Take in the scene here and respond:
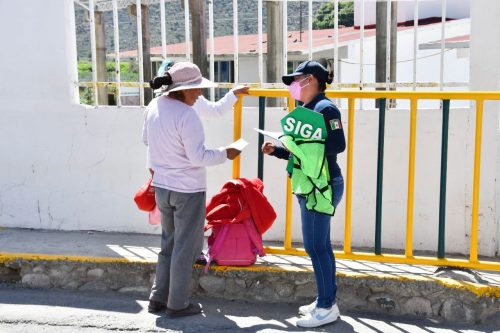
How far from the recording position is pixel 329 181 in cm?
374

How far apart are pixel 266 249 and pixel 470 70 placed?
2.05 metres

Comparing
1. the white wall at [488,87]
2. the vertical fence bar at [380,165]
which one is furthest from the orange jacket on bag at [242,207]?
the white wall at [488,87]

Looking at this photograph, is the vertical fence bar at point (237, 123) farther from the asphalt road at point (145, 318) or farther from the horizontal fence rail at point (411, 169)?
the asphalt road at point (145, 318)

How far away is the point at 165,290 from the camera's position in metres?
4.12

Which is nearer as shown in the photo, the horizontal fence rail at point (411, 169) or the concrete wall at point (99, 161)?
the horizontal fence rail at point (411, 169)

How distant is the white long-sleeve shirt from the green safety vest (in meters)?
0.47

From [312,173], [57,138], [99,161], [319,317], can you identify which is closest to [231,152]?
[312,173]

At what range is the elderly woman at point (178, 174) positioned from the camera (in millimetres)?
3795

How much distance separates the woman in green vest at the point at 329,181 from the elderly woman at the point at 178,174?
18.3 inches

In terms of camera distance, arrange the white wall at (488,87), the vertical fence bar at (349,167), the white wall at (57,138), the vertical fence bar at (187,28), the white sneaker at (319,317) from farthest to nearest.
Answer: the white wall at (57,138)
the vertical fence bar at (187,28)
the white wall at (488,87)
the vertical fence bar at (349,167)
the white sneaker at (319,317)

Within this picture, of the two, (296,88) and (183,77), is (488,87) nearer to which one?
(296,88)

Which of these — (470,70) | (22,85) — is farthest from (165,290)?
(470,70)

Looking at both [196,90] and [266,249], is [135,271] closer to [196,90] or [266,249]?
[266,249]

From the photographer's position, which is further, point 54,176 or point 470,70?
point 54,176
